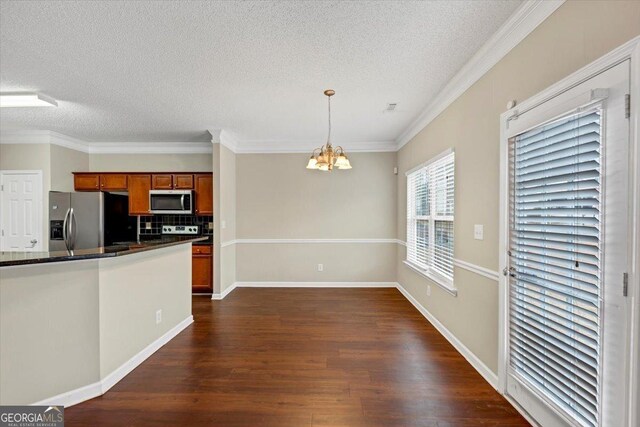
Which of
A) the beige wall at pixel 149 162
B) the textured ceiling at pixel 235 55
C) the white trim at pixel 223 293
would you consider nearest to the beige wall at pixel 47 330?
the textured ceiling at pixel 235 55

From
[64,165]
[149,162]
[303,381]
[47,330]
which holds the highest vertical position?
[149,162]

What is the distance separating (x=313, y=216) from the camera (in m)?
5.31

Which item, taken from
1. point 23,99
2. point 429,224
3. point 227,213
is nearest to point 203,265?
point 227,213

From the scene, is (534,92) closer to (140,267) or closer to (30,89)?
(140,267)

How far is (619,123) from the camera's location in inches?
49.4

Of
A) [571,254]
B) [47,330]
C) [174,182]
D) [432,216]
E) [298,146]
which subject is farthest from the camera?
[298,146]

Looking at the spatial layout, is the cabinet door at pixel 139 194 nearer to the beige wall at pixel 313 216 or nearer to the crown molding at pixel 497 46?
the beige wall at pixel 313 216

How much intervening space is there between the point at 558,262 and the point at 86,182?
6.46 metres

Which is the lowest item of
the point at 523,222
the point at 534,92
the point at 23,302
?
the point at 23,302

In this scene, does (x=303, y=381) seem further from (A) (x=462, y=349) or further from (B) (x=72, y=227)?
(B) (x=72, y=227)

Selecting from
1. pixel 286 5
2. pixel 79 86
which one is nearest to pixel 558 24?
pixel 286 5

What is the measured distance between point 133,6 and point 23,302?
78.3 inches

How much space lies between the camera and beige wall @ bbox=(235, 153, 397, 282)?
5277 mm

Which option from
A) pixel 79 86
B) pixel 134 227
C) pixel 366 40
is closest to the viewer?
pixel 366 40
